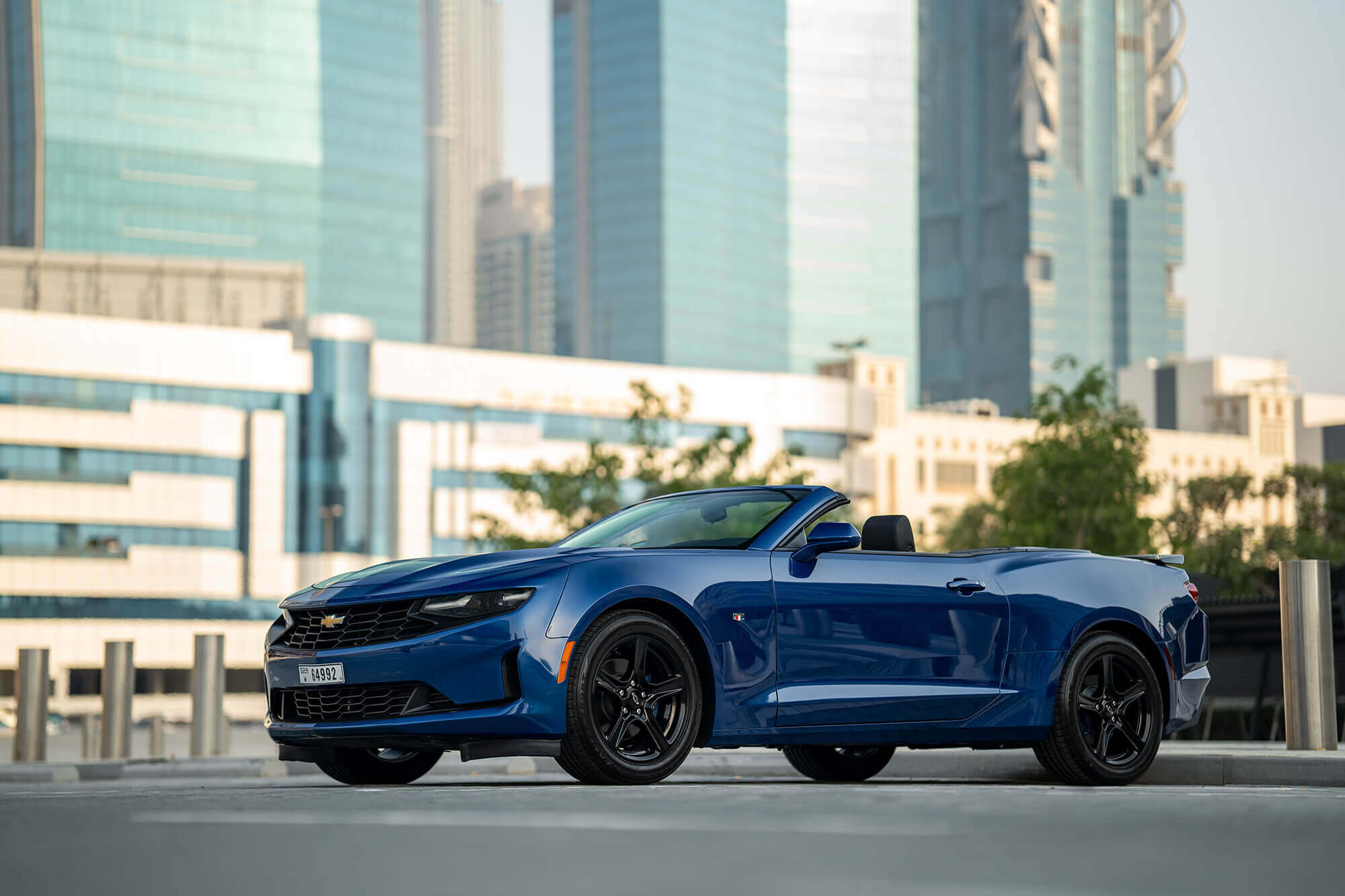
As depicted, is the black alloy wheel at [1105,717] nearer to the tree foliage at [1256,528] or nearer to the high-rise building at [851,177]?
the tree foliage at [1256,528]

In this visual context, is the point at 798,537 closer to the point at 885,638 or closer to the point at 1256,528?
the point at 885,638

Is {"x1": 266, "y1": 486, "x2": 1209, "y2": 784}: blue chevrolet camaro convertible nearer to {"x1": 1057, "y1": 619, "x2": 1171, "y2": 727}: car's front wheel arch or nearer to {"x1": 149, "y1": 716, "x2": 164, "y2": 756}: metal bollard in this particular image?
{"x1": 1057, "y1": 619, "x2": 1171, "y2": 727}: car's front wheel arch

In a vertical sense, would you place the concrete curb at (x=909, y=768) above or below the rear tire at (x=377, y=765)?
below

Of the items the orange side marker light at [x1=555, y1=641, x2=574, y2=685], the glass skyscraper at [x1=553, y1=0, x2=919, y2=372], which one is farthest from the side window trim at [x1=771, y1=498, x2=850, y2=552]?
the glass skyscraper at [x1=553, y1=0, x2=919, y2=372]

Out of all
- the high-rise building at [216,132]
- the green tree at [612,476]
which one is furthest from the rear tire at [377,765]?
the high-rise building at [216,132]

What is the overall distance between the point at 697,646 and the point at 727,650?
0.12 m

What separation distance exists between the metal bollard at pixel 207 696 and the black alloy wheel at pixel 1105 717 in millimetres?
10067

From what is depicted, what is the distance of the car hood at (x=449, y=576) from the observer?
7016 millimetres

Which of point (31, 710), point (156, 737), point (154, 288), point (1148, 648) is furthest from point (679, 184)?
point (1148, 648)

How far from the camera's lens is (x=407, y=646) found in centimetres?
695

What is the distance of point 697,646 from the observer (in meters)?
7.23

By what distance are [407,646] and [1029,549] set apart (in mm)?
3362

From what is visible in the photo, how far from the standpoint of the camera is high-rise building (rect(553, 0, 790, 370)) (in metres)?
169

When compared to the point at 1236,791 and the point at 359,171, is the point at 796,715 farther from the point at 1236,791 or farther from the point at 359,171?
the point at 359,171
